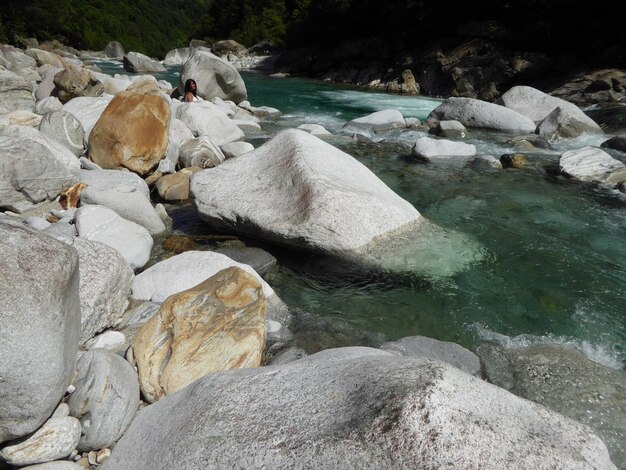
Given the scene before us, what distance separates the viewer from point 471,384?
1786 millimetres

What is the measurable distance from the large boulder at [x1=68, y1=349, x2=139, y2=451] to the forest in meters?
26.7

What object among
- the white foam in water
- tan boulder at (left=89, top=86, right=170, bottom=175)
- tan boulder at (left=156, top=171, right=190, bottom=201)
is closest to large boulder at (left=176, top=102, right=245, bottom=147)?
tan boulder at (left=89, top=86, right=170, bottom=175)

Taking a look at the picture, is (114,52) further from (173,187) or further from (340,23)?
(173,187)

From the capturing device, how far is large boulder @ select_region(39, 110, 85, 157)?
7172 mm

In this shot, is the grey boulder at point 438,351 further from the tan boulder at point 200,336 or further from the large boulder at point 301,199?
the large boulder at point 301,199

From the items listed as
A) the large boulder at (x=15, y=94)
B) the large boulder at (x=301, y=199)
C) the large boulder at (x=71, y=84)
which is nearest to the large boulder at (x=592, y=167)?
the large boulder at (x=301, y=199)

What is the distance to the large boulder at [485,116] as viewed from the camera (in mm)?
12906

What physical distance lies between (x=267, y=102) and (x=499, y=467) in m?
18.6

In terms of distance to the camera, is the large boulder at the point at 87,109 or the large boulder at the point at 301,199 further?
the large boulder at the point at 87,109

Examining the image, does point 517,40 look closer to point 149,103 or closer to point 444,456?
point 149,103

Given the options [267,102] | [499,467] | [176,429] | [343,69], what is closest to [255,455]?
[176,429]

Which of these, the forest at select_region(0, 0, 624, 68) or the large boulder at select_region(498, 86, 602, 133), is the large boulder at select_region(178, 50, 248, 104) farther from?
the forest at select_region(0, 0, 624, 68)

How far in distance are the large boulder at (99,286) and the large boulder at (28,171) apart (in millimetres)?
2606

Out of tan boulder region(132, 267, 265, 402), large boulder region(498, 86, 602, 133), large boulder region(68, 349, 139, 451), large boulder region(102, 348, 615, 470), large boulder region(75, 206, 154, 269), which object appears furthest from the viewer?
large boulder region(498, 86, 602, 133)
